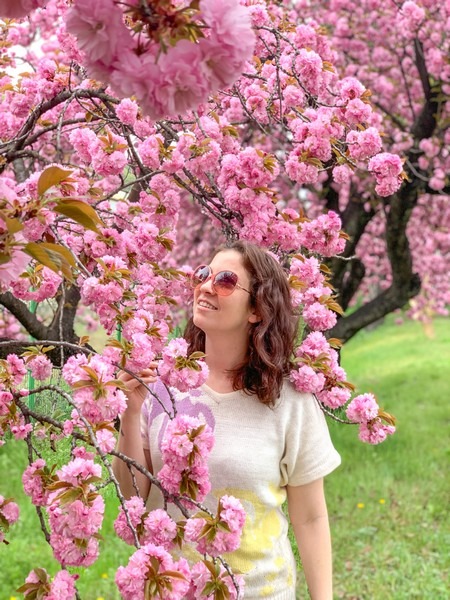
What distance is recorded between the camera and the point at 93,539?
4.33 feet

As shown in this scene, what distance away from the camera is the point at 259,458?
6.17ft

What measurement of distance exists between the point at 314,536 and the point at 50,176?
4.34 feet

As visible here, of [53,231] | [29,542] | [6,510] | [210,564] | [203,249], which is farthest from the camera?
[203,249]

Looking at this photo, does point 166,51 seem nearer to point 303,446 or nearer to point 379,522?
point 303,446

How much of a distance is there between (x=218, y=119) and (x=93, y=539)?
1522mm

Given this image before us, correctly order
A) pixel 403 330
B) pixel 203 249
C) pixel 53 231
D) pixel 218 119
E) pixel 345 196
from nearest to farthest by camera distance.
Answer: pixel 53 231 → pixel 218 119 → pixel 345 196 → pixel 203 249 → pixel 403 330

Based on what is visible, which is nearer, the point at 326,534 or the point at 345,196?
the point at 326,534

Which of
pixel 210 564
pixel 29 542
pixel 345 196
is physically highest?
pixel 345 196

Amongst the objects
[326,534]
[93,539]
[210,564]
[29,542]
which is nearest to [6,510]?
[93,539]

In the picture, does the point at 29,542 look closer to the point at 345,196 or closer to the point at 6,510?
the point at 6,510

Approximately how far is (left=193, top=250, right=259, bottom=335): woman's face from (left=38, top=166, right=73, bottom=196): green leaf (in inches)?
34.2

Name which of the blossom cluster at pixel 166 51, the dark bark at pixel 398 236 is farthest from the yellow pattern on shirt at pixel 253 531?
the dark bark at pixel 398 236

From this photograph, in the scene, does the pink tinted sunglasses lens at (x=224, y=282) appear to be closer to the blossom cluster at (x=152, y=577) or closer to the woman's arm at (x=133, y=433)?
the woman's arm at (x=133, y=433)

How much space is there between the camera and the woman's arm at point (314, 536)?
6.41 feet
